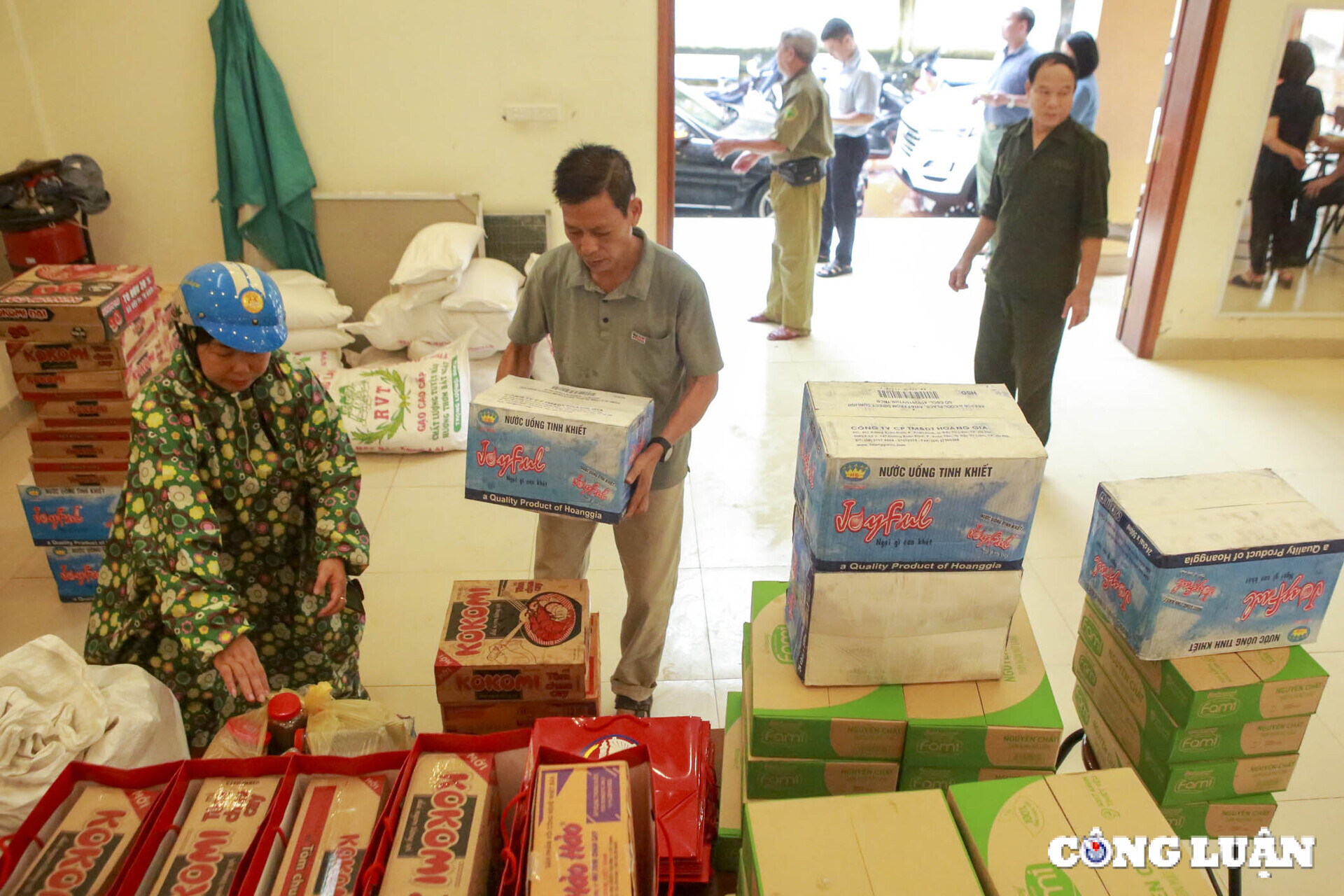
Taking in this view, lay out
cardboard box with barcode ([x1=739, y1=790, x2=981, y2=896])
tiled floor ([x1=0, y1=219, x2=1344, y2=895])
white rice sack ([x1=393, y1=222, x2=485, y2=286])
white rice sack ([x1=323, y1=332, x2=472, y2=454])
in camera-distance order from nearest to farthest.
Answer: cardboard box with barcode ([x1=739, y1=790, x2=981, y2=896])
tiled floor ([x1=0, y1=219, x2=1344, y2=895])
white rice sack ([x1=323, y1=332, x2=472, y2=454])
white rice sack ([x1=393, y1=222, x2=485, y2=286])

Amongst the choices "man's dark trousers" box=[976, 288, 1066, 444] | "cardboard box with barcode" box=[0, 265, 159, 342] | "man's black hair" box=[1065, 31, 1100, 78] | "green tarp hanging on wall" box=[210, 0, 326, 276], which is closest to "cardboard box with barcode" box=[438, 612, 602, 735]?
"cardboard box with barcode" box=[0, 265, 159, 342]

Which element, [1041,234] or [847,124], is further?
[847,124]

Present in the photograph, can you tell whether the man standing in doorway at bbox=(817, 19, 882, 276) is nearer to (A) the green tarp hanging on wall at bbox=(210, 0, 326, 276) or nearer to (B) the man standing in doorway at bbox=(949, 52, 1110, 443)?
(B) the man standing in doorway at bbox=(949, 52, 1110, 443)

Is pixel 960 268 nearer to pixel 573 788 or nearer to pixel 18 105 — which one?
pixel 573 788

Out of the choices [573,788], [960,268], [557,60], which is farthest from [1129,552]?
[557,60]

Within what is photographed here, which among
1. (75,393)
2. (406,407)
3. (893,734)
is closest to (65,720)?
(893,734)

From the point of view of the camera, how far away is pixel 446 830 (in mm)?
1310

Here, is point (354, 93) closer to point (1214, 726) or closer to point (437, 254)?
point (437, 254)

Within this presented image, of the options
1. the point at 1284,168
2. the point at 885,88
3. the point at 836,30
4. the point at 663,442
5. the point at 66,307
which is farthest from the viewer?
the point at 885,88

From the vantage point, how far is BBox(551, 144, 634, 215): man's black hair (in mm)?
1944

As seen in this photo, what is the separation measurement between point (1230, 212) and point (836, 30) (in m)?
2.52

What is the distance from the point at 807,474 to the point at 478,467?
0.77 meters

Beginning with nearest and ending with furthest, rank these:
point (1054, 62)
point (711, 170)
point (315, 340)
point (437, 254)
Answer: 1. point (1054, 62)
2. point (437, 254)
3. point (315, 340)
4. point (711, 170)

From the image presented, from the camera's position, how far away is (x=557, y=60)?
4.45 meters
